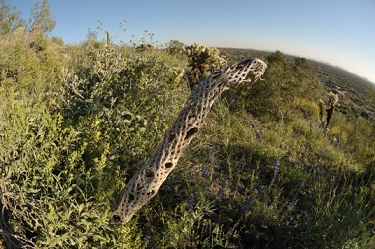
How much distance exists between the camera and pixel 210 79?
1673 millimetres

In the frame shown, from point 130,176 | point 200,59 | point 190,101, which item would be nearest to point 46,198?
point 130,176

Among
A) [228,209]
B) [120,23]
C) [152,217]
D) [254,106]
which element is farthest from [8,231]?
[254,106]

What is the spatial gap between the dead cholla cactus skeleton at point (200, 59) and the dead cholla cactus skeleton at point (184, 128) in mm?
5598

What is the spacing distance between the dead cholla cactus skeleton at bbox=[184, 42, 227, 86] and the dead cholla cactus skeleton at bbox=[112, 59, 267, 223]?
5598 millimetres

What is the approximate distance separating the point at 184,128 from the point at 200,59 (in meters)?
6.24

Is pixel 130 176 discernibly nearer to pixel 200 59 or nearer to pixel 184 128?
pixel 184 128

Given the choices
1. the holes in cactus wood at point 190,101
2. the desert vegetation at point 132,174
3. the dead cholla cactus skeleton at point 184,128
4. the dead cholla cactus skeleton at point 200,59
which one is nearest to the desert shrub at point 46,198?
the desert vegetation at point 132,174

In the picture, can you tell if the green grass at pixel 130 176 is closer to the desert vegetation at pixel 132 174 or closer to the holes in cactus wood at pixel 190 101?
the desert vegetation at pixel 132 174

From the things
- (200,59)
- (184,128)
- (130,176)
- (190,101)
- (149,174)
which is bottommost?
(130,176)

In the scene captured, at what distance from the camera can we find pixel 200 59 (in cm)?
762

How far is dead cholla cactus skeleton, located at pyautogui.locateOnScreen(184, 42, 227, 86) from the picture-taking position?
7.47m

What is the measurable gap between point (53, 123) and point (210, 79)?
1.30m

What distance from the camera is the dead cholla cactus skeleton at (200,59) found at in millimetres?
7472

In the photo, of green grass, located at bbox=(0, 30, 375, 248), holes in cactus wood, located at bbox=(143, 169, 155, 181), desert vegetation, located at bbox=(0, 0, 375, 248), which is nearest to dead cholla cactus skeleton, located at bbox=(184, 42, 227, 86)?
desert vegetation, located at bbox=(0, 0, 375, 248)
